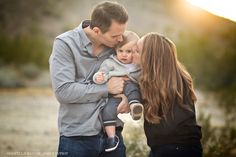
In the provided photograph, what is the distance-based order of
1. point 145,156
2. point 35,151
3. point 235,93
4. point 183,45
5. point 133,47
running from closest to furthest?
1. point 133,47
2. point 145,156
3. point 35,151
4. point 235,93
5. point 183,45

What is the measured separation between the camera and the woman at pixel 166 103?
3.96 metres

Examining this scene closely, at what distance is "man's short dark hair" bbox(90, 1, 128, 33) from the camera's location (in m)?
4.00

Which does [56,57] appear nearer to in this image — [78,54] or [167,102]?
[78,54]

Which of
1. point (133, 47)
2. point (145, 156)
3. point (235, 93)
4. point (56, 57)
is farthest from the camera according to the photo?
point (235, 93)

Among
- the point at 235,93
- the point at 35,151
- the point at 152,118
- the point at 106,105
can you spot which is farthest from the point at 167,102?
the point at 235,93

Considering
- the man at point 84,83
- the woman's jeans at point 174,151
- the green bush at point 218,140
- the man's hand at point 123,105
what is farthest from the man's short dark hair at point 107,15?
the green bush at point 218,140

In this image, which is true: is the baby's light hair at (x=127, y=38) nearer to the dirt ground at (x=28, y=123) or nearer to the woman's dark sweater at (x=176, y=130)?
the woman's dark sweater at (x=176, y=130)

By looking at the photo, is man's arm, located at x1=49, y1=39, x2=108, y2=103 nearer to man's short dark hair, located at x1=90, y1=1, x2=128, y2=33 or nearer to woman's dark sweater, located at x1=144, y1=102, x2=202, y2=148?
man's short dark hair, located at x1=90, y1=1, x2=128, y2=33

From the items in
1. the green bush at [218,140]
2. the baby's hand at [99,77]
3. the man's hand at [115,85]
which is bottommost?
the green bush at [218,140]

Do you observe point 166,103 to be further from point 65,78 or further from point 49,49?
point 49,49

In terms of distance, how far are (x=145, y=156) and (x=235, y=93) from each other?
15.1 ft

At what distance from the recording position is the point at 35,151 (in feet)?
24.1

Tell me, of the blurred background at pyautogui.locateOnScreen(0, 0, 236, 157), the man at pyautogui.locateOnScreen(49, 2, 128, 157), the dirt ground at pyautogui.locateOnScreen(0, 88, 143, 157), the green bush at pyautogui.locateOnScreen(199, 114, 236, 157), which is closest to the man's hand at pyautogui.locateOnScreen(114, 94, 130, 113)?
the man at pyautogui.locateOnScreen(49, 2, 128, 157)

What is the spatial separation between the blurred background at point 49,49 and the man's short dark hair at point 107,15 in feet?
12.4
